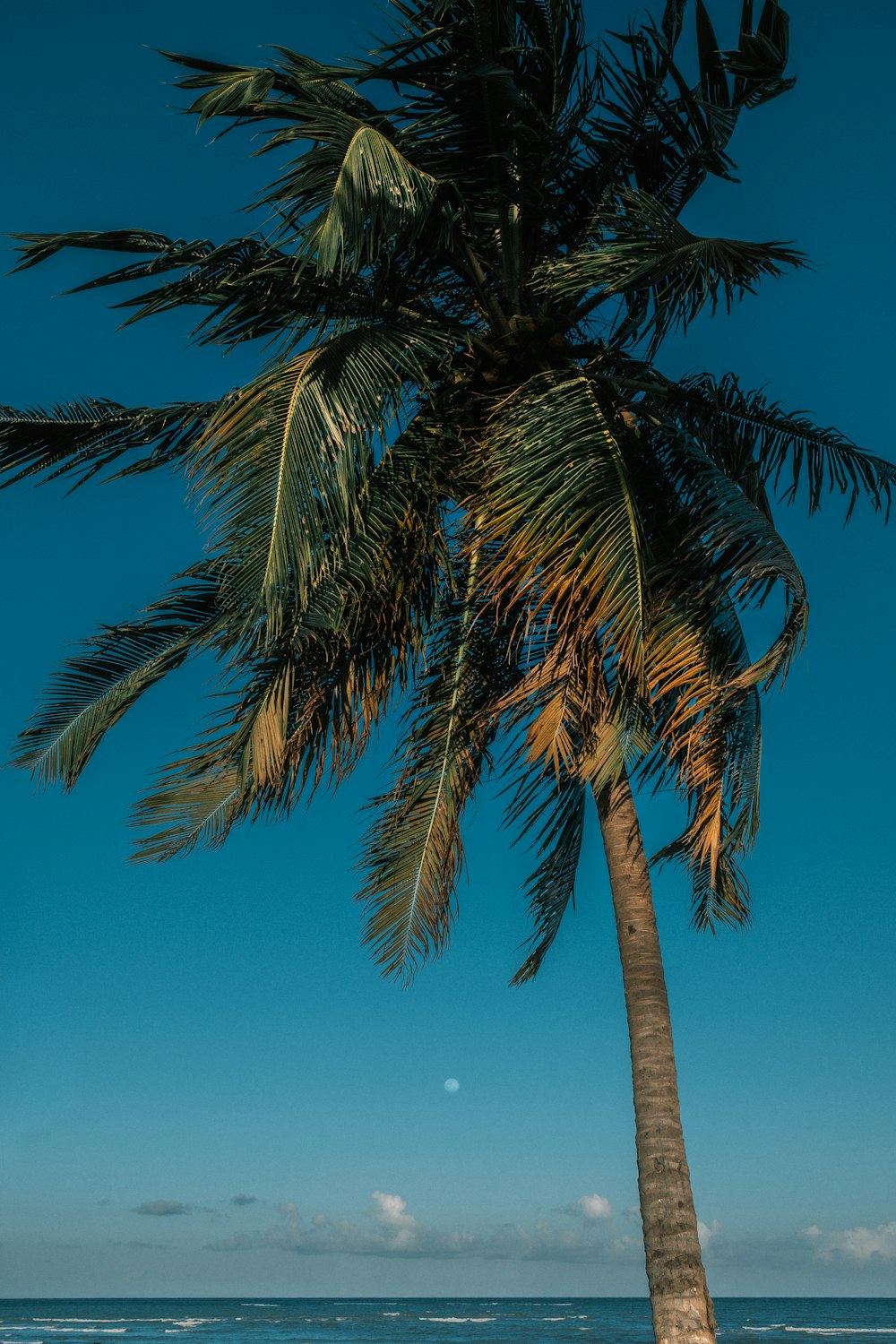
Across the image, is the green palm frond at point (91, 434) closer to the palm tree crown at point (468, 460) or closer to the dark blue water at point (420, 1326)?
the palm tree crown at point (468, 460)

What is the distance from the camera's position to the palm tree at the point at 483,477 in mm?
6637

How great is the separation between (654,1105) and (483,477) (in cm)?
387

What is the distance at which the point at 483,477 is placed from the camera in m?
7.86

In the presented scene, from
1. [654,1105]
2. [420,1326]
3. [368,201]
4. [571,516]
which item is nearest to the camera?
[368,201]

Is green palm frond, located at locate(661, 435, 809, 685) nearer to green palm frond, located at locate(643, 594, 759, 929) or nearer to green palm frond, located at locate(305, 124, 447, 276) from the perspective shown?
green palm frond, located at locate(643, 594, 759, 929)

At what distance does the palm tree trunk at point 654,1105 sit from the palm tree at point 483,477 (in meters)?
0.02

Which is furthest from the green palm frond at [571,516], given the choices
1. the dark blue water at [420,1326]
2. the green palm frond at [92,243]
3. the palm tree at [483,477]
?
the dark blue water at [420,1326]

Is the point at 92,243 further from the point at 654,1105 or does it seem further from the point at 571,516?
the point at 654,1105

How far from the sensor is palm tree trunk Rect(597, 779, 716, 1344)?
6.05m

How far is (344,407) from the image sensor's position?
688cm

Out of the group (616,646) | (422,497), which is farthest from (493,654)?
(616,646)

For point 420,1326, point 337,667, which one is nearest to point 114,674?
point 337,667

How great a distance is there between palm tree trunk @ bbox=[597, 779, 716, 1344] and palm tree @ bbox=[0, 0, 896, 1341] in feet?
0.05

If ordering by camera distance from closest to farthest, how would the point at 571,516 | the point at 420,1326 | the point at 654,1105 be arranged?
the point at 654,1105 < the point at 571,516 < the point at 420,1326
